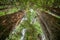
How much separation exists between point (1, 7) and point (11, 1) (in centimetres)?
12

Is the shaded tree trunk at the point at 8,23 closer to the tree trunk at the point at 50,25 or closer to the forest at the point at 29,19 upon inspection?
the forest at the point at 29,19

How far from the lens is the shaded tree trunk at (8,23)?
173cm

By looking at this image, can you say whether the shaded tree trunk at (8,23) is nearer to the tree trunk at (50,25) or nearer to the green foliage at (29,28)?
the green foliage at (29,28)

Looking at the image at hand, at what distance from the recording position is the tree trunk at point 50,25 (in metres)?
1.75

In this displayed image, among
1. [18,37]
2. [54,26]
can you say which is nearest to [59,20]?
[54,26]

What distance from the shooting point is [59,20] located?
1.79 m

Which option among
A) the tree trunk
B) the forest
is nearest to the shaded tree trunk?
the forest

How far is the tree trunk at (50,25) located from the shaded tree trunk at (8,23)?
0.22 m

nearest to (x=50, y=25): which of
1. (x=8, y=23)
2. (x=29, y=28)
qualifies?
(x=29, y=28)

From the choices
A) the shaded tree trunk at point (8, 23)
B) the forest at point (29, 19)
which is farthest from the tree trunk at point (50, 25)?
the shaded tree trunk at point (8, 23)

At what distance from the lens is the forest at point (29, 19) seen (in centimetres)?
172

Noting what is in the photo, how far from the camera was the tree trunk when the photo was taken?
1.75 meters

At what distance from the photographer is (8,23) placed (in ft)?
5.73

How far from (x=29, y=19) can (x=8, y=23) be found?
0.22 meters
